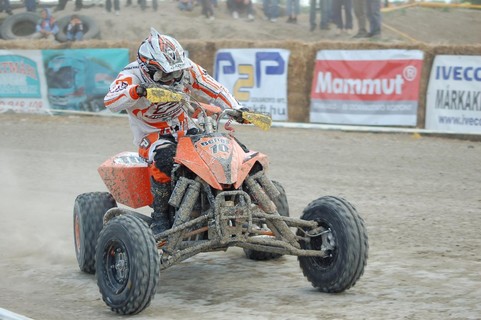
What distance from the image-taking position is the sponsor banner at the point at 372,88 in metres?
15.2

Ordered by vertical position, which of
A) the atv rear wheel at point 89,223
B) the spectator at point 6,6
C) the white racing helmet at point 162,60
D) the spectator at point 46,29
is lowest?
the spectator at point 46,29

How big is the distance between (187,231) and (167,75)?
1244mm

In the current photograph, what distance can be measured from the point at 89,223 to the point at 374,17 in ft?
48.5

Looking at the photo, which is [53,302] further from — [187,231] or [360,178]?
[360,178]

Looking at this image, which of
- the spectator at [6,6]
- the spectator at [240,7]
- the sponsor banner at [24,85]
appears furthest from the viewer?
the spectator at [6,6]

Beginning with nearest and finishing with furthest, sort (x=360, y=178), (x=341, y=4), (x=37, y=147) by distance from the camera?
(x=360, y=178), (x=37, y=147), (x=341, y=4)

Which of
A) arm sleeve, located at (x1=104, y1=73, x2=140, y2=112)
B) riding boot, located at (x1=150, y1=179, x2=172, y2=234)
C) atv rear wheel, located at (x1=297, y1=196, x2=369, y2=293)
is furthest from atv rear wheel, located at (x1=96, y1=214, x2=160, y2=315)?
atv rear wheel, located at (x1=297, y1=196, x2=369, y2=293)

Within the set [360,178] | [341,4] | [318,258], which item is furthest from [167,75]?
[341,4]

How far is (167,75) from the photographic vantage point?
249 inches

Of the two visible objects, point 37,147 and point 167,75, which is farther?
point 37,147

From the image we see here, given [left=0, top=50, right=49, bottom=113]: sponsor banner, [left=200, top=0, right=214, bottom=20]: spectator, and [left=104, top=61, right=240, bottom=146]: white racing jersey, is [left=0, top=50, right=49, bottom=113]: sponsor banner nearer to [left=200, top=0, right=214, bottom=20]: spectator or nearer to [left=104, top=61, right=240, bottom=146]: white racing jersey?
[left=200, top=0, right=214, bottom=20]: spectator

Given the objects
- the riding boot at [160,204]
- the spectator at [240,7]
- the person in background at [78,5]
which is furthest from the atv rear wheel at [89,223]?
the person in background at [78,5]

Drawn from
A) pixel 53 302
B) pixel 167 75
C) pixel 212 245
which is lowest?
pixel 53 302

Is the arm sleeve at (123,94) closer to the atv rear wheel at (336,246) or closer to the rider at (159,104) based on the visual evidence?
the rider at (159,104)
